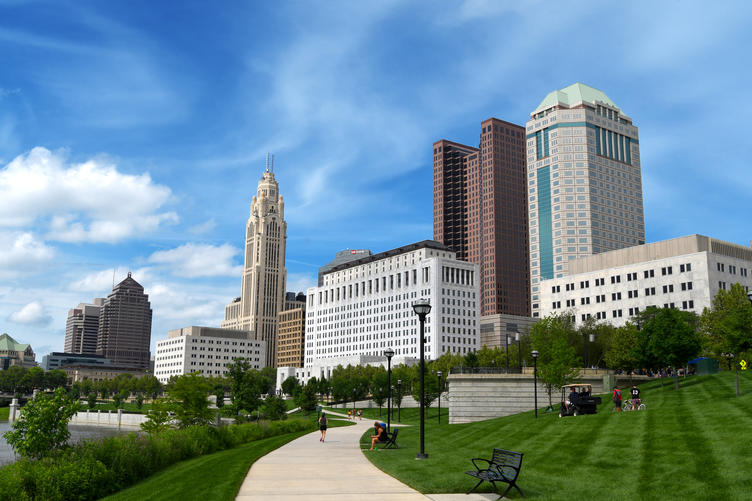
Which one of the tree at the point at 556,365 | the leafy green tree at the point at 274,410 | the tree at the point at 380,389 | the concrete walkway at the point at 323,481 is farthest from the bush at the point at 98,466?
the tree at the point at 380,389

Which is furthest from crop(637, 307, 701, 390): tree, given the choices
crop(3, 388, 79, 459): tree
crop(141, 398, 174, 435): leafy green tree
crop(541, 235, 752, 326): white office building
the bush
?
crop(541, 235, 752, 326): white office building

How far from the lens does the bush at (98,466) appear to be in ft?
75.1

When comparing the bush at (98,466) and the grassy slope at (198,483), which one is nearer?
the grassy slope at (198,483)

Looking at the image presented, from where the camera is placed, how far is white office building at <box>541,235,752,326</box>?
132 metres

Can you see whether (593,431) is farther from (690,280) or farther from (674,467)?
(690,280)

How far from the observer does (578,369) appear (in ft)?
210

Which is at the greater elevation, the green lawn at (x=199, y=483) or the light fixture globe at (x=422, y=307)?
the light fixture globe at (x=422, y=307)

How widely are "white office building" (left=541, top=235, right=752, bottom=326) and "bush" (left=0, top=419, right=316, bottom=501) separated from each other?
396 ft

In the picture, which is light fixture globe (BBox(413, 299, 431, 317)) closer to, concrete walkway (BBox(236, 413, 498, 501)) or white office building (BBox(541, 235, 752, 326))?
concrete walkway (BBox(236, 413, 498, 501))

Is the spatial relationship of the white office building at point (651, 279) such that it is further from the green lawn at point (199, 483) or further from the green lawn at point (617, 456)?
the green lawn at point (199, 483)

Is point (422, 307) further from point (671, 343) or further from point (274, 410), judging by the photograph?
point (274, 410)

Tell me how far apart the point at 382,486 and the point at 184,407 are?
3149cm

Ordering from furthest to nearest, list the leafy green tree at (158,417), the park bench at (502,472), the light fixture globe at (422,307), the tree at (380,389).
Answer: the tree at (380,389) → the leafy green tree at (158,417) → the light fixture globe at (422,307) → the park bench at (502,472)

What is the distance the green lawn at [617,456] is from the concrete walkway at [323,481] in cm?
83
